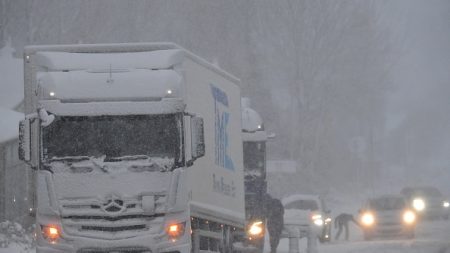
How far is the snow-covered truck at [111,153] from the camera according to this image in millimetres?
14703

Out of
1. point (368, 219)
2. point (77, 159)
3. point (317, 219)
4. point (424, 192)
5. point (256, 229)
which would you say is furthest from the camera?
point (424, 192)

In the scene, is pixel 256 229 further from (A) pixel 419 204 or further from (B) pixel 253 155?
(A) pixel 419 204

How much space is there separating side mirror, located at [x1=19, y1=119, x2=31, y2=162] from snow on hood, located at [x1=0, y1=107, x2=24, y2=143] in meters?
17.3

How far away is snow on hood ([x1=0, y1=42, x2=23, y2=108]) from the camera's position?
39.8 metres

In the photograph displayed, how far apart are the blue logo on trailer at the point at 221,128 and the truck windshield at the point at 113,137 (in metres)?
2.77

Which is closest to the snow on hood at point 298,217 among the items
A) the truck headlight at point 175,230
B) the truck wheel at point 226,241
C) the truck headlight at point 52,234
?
the truck wheel at point 226,241

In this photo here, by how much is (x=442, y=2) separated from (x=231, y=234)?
112081mm

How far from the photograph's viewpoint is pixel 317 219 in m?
32.1

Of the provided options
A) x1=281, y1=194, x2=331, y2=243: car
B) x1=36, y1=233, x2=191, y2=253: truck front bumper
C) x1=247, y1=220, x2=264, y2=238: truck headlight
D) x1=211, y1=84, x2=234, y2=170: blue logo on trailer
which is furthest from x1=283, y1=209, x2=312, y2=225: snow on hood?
x1=36, y1=233, x2=191, y2=253: truck front bumper

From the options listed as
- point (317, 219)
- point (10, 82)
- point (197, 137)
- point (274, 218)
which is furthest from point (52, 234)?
point (10, 82)

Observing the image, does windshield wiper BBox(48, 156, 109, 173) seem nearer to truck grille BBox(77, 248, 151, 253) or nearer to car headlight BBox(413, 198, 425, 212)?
truck grille BBox(77, 248, 151, 253)

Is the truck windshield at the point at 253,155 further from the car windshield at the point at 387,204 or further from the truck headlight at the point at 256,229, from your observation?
the car windshield at the point at 387,204

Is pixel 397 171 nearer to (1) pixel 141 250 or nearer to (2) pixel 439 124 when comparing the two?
(2) pixel 439 124

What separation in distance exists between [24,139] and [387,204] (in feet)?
67.5
